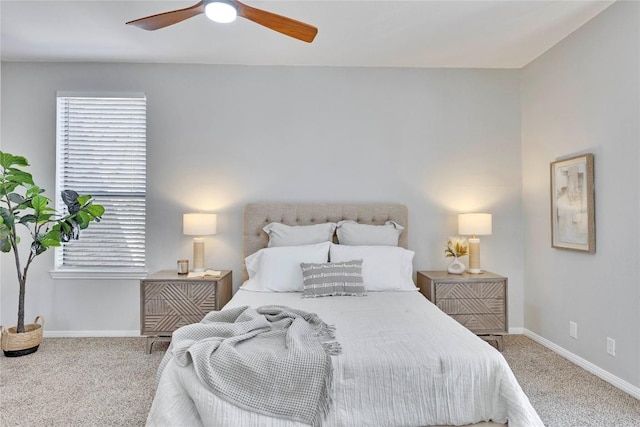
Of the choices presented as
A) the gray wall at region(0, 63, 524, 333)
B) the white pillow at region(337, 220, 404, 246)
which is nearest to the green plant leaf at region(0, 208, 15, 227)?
the gray wall at region(0, 63, 524, 333)

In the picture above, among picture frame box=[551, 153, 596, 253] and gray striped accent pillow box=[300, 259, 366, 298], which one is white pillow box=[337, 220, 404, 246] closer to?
gray striped accent pillow box=[300, 259, 366, 298]

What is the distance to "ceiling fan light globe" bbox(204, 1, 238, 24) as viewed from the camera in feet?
6.53

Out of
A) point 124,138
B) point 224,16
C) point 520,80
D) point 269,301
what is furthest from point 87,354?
point 520,80

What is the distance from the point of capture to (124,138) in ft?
12.8

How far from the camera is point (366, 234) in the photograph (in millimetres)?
3600

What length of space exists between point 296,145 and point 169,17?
1922mm

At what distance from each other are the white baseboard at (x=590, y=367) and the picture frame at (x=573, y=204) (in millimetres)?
902

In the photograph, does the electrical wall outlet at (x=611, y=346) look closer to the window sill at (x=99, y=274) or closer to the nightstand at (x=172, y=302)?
the nightstand at (x=172, y=302)

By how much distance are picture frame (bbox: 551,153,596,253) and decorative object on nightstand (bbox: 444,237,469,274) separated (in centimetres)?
78

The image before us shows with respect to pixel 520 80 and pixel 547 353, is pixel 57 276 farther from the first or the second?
pixel 520 80

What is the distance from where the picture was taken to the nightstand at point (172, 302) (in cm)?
334

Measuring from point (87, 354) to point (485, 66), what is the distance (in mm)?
4756

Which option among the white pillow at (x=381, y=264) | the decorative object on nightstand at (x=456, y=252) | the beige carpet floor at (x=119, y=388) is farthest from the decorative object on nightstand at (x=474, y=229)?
the beige carpet floor at (x=119, y=388)

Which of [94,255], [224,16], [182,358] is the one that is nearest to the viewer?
→ [182,358]
